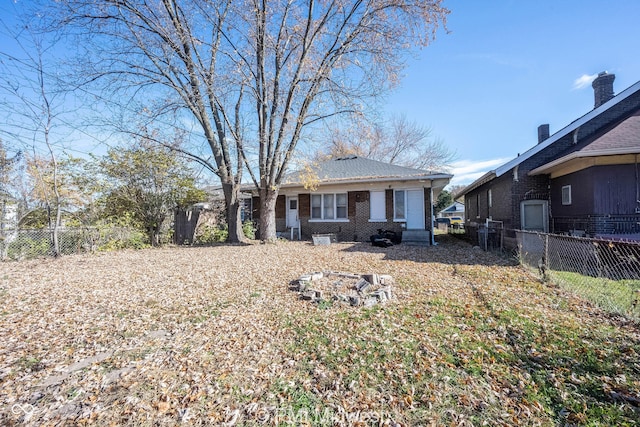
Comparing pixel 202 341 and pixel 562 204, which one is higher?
pixel 562 204

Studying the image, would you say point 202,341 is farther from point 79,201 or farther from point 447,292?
point 79,201

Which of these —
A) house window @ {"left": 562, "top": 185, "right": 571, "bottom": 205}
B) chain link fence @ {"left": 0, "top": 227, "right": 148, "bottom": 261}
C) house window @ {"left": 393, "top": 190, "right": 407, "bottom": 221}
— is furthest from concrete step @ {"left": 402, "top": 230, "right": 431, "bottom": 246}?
chain link fence @ {"left": 0, "top": 227, "right": 148, "bottom": 261}

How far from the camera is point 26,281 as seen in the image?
19.3 ft

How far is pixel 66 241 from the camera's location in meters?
9.23

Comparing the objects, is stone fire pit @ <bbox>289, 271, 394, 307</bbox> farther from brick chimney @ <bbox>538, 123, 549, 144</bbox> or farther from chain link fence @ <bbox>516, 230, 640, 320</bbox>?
brick chimney @ <bbox>538, 123, 549, 144</bbox>

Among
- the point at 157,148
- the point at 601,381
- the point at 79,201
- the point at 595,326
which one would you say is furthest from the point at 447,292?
the point at 79,201

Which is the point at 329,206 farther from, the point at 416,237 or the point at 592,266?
the point at 592,266

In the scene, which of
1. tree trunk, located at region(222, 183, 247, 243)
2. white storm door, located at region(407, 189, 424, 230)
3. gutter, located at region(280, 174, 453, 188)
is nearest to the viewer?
gutter, located at region(280, 174, 453, 188)

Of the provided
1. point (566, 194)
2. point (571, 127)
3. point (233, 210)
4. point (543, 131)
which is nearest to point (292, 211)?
point (233, 210)

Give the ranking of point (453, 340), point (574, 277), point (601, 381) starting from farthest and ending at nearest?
point (574, 277), point (453, 340), point (601, 381)

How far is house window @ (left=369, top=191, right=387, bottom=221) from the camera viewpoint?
13.7 metres

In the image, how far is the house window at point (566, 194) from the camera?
10258 mm

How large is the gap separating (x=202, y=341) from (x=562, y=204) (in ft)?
42.7

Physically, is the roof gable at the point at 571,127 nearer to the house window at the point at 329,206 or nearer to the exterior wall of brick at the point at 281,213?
the house window at the point at 329,206
